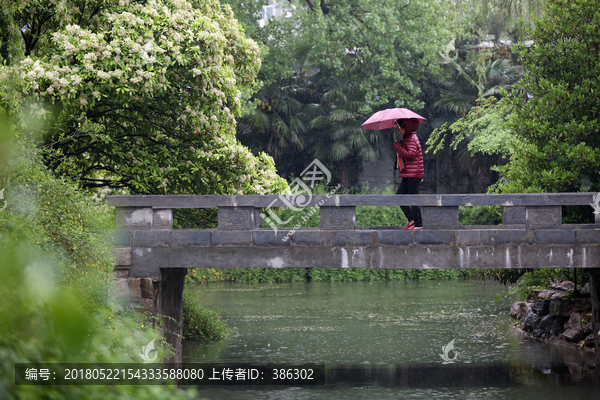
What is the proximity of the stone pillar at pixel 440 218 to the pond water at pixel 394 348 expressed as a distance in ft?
9.09

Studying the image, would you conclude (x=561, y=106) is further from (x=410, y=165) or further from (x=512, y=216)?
(x=410, y=165)

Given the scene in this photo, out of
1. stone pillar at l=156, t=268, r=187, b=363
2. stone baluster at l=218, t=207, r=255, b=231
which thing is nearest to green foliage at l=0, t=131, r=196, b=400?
stone pillar at l=156, t=268, r=187, b=363

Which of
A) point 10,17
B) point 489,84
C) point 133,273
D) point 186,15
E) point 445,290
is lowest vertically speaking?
point 445,290

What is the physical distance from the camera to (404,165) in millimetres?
9656

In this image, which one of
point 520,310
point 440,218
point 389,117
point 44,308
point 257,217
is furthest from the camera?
point 520,310

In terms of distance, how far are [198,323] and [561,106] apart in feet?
29.9

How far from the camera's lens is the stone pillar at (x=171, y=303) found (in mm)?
9477

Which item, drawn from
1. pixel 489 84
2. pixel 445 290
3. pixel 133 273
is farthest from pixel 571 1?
pixel 489 84

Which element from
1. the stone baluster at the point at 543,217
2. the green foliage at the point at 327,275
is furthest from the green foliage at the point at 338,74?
the stone baluster at the point at 543,217

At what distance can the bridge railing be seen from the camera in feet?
29.2

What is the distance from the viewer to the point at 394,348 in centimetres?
1357

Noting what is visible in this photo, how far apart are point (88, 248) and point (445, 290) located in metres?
18.5

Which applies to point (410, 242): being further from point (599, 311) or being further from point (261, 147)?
Result: point (261, 147)

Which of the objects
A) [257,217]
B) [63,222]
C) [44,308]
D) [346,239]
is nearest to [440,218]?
[346,239]
